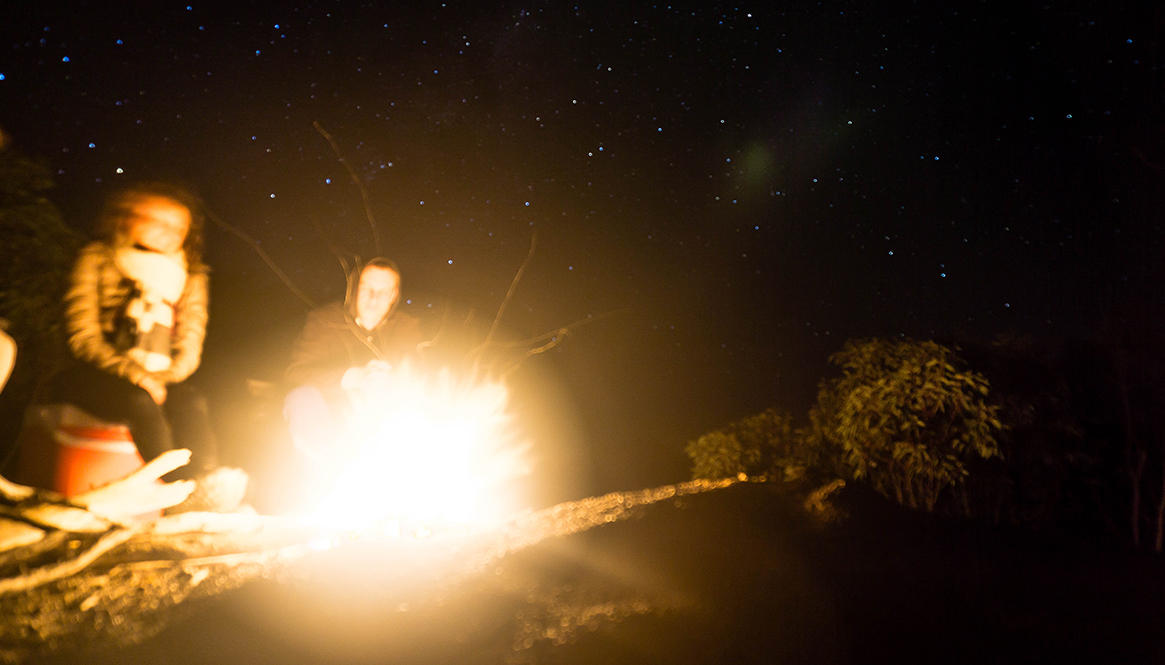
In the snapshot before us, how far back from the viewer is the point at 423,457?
3.87m

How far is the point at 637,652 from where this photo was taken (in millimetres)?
2318

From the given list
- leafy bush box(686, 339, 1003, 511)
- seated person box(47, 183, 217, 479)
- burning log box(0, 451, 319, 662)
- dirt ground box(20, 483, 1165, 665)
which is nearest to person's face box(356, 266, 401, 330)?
seated person box(47, 183, 217, 479)

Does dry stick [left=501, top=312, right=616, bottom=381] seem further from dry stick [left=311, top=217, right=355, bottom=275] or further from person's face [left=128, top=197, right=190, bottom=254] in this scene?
person's face [left=128, top=197, right=190, bottom=254]

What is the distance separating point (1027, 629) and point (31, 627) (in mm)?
5062

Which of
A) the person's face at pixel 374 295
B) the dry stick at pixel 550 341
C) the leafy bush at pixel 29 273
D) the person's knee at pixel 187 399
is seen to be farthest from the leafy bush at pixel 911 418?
the leafy bush at pixel 29 273

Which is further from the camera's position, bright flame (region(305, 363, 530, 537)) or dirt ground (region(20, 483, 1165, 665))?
bright flame (region(305, 363, 530, 537))

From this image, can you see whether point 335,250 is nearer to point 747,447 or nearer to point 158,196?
point 158,196

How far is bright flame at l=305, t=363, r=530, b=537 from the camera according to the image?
354 centimetres

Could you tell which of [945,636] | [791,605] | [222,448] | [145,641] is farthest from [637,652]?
[222,448]

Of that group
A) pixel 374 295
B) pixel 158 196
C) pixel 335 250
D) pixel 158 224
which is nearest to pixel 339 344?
pixel 374 295

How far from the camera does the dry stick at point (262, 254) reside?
11.7ft

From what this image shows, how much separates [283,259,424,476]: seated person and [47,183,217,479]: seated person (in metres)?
0.56

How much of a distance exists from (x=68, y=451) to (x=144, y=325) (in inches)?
30.0

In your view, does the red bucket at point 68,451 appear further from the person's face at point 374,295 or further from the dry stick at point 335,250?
the dry stick at point 335,250
